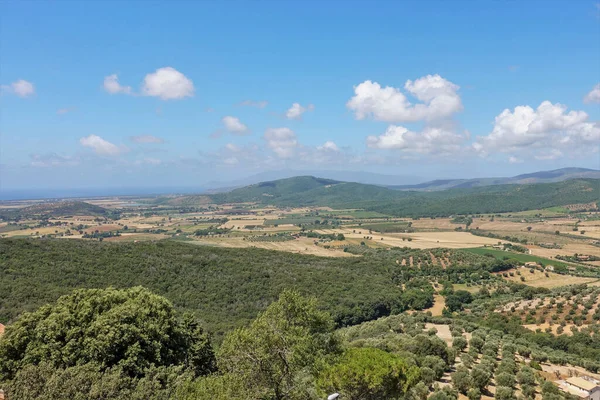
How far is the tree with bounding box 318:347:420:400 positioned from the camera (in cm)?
1695

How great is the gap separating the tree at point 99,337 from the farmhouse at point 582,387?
26018 mm

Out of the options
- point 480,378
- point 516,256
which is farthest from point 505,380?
point 516,256

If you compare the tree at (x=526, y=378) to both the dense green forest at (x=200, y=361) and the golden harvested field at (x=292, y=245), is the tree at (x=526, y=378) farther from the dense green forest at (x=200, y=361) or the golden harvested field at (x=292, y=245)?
the golden harvested field at (x=292, y=245)

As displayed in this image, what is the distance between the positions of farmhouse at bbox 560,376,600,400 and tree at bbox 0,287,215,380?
26018 millimetres

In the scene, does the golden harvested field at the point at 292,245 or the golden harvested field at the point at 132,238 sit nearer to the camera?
the golden harvested field at the point at 292,245

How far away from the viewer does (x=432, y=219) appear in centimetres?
19875

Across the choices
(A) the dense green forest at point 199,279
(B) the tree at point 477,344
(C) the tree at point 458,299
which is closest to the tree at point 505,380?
(B) the tree at point 477,344

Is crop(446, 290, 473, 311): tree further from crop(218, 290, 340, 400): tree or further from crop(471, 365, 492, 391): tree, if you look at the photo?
crop(218, 290, 340, 400): tree

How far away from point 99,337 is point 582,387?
31.9 metres

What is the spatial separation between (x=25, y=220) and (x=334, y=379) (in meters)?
229

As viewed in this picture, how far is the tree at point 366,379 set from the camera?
16953 mm

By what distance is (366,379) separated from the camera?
55.3ft

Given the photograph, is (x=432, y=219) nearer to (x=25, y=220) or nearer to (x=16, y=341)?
(x=16, y=341)

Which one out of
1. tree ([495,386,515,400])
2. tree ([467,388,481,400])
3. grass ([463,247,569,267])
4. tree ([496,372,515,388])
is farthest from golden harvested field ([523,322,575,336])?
grass ([463,247,569,267])
